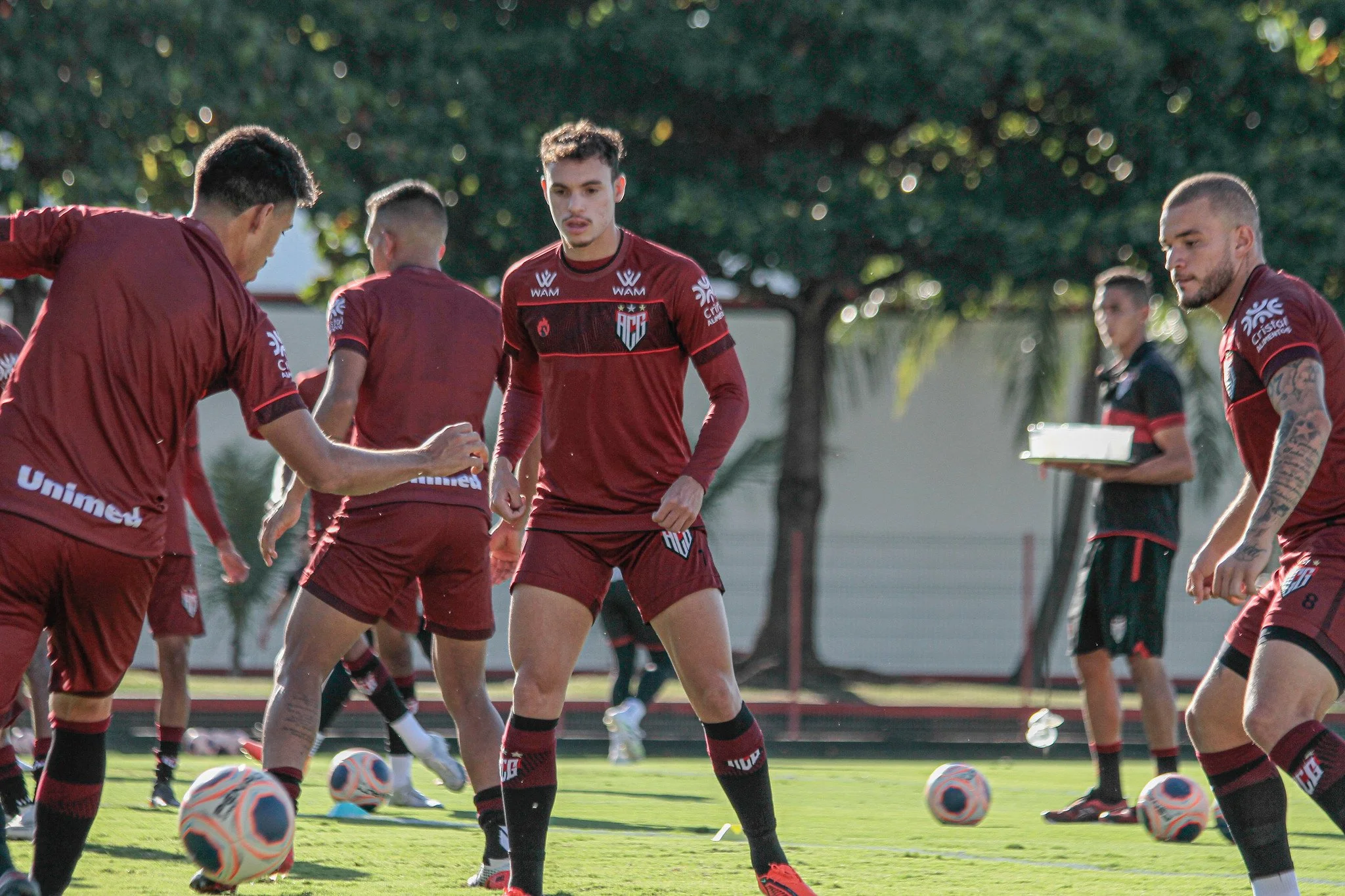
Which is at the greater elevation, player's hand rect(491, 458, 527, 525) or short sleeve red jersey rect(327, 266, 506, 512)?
short sleeve red jersey rect(327, 266, 506, 512)

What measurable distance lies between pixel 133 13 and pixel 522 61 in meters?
4.07

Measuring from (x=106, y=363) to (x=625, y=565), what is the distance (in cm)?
175

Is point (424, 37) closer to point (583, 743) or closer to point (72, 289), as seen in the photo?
point (583, 743)

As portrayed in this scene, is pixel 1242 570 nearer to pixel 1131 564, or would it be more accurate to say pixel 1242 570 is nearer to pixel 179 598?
pixel 1131 564

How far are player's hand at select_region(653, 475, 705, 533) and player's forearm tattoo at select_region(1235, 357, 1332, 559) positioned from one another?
1542 mm

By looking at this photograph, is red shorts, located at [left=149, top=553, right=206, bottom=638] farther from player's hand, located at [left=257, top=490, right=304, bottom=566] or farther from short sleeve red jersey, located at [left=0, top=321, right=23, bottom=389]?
player's hand, located at [left=257, top=490, right=304, bottom=566]

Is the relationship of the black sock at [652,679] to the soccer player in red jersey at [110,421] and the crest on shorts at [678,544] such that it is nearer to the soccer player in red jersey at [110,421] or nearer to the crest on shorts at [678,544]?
the crest on shorts at [678,544]

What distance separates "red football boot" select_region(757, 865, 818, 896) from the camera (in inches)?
181

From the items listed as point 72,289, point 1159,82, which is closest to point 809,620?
point 1159,82

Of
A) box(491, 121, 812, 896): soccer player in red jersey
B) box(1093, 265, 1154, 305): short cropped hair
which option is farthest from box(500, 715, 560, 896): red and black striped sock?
box(1093, 265, 1154, 305): short cropped hair

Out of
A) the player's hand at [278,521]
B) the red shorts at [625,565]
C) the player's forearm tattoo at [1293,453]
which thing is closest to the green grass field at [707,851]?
the red shorts at [625,565]

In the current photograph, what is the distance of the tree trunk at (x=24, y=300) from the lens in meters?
16.1

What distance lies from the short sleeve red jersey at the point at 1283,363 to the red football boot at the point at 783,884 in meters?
1.76

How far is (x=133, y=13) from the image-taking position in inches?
585
